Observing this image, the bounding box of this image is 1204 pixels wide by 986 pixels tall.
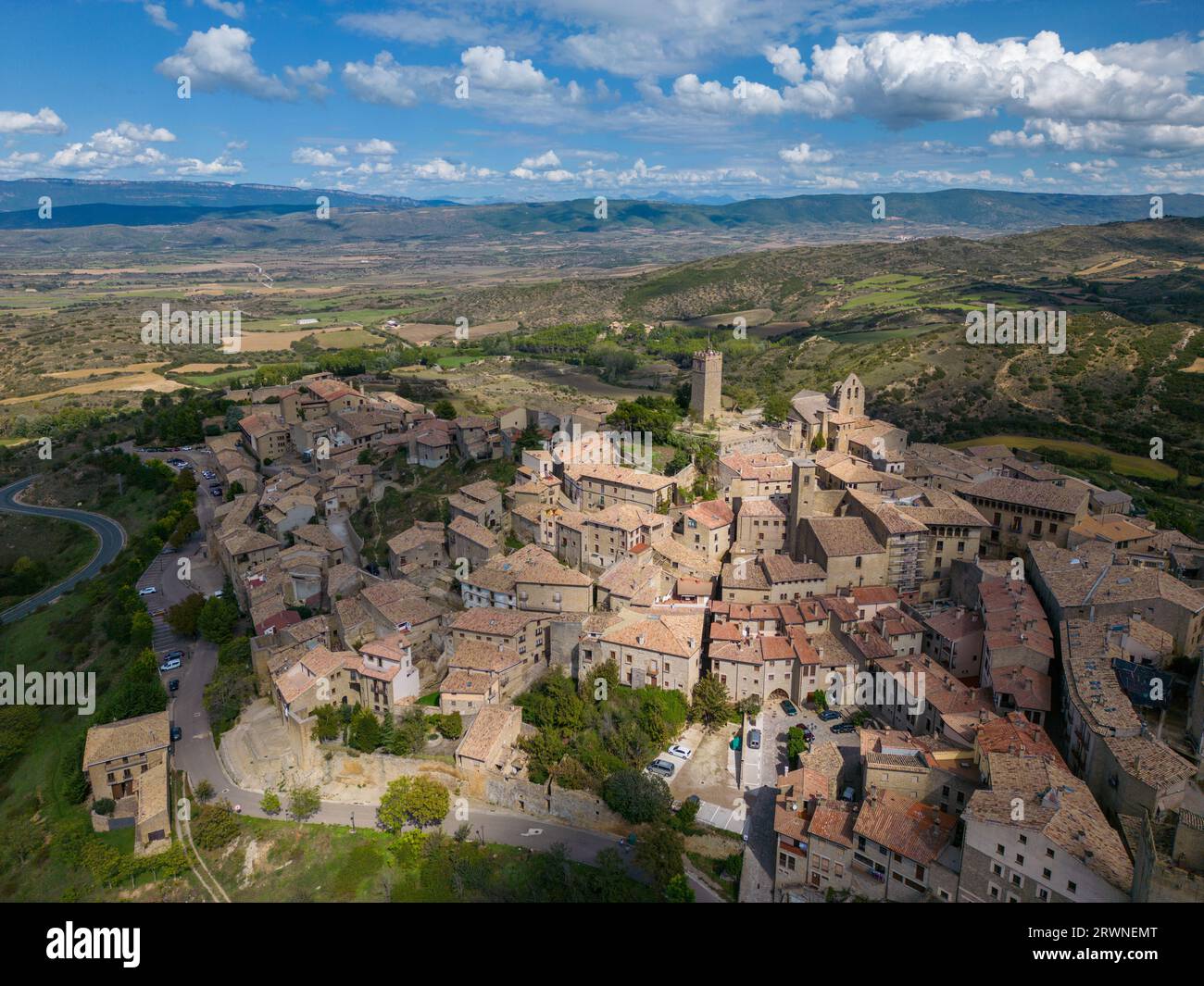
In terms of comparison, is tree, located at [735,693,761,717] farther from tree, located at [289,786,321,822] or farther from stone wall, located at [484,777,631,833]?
tree, located at [289,786,321,822]

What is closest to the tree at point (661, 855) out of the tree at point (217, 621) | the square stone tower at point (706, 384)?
the tree at point (217, 621)

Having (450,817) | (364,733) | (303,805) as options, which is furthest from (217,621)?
(450,817)

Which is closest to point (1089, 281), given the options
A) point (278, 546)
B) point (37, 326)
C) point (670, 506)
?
point (670, 506)

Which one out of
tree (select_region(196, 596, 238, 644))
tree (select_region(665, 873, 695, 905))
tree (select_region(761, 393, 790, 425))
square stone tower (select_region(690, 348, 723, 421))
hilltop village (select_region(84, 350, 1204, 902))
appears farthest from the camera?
square stone tower (select_region(690, 348, 723, 421))

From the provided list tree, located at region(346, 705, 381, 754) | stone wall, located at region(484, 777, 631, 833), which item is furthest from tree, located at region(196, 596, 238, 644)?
stone wall, located at region(484, 777, 631, 833)
